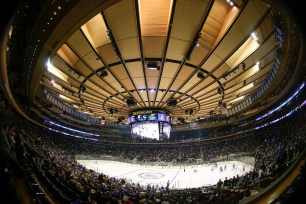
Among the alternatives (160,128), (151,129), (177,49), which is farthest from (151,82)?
(160,128)

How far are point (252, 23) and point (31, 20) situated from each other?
648 centimetres

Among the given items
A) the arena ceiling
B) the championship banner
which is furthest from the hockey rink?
the arena ceiling

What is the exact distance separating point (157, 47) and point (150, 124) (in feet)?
35.2

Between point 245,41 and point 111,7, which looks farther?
point 245,41

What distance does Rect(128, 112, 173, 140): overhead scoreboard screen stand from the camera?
1775 centimetres

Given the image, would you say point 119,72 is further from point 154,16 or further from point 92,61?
Answer: point 154,16

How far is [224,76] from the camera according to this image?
407 inches

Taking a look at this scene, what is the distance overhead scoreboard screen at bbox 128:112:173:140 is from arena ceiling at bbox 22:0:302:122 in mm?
4725

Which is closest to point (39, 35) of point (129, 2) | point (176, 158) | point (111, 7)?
point (111, 7)

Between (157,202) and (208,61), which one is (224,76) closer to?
(208,61)

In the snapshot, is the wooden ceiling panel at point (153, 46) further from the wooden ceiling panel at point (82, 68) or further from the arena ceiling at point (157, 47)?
the wooden ceiling panel at point (82, 68)

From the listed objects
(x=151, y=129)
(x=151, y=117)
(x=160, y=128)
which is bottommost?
(x=151, y=129)

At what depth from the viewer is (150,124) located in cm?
1788

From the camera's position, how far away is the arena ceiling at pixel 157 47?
5.95m
